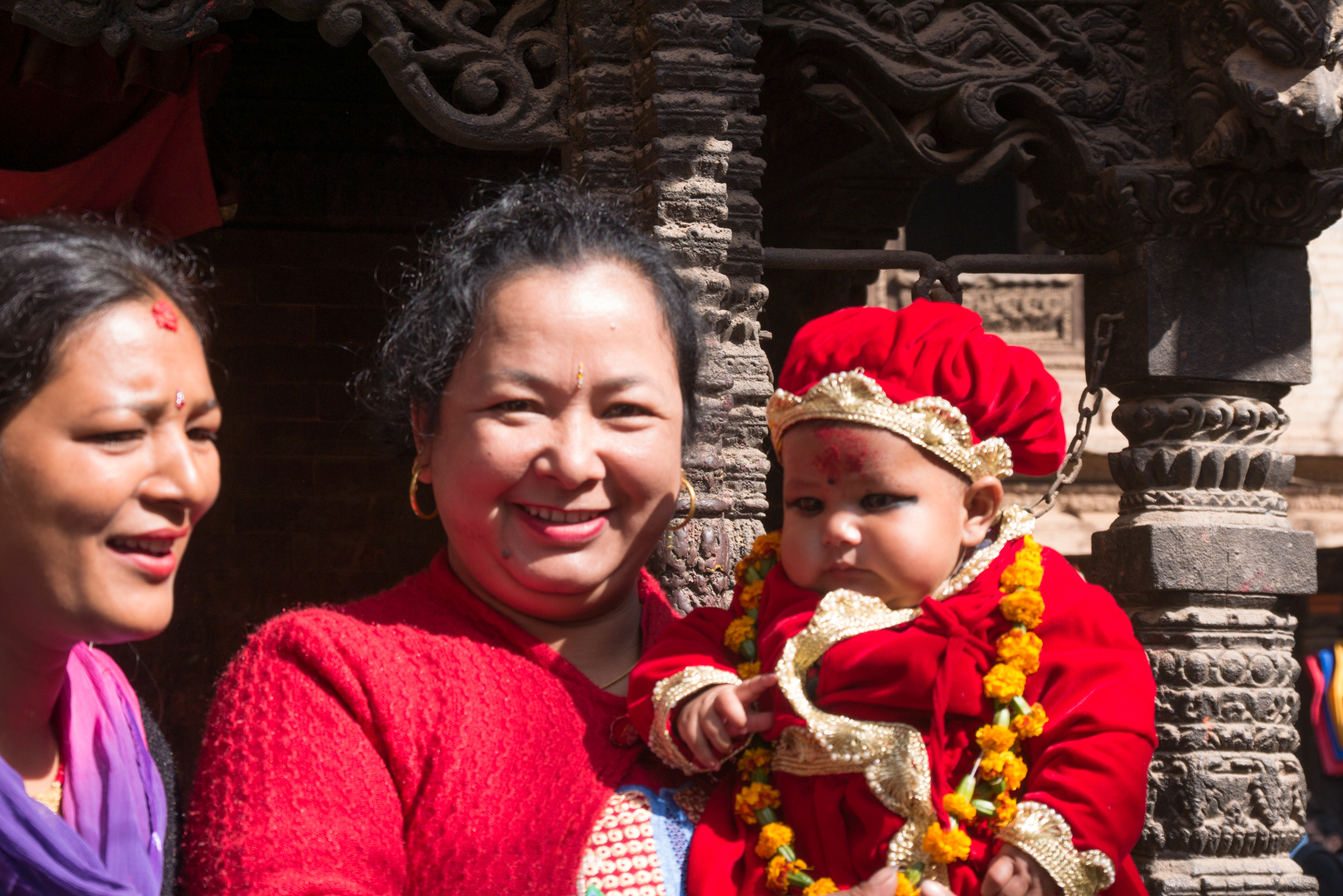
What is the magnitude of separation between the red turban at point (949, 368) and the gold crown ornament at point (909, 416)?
0.07 feet

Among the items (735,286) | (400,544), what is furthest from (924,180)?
(400,544)

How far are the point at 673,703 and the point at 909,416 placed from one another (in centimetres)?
50

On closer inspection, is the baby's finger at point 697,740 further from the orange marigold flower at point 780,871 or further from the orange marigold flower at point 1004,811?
the orange marigold flower at point 1004,811

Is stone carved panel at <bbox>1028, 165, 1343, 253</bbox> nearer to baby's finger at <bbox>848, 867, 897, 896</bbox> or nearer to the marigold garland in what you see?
the marigold garland

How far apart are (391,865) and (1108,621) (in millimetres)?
1004

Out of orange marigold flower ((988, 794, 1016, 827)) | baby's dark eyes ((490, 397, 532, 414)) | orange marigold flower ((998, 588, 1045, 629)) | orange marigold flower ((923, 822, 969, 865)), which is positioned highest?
baby's dark eyes ((490, 397, 532, 414))

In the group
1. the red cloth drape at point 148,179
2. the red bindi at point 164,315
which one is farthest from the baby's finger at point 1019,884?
the red cloth drape at point 148,179

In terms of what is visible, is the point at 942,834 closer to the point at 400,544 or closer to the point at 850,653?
the point at 850,653

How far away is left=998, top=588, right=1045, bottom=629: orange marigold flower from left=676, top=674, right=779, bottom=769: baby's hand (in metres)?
0.33

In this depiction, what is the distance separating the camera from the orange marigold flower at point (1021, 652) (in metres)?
1.81

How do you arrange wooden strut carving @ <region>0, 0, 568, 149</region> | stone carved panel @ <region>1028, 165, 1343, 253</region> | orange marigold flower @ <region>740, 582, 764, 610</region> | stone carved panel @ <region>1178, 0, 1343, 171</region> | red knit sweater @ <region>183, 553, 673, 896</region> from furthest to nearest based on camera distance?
stone carved panel @ <region>1028, 165, 1343, 253</region>, stone carved panel @ <region>1178, 0, 1343, 171</region>, wooden strut carving @ <region>0, 0, 568, 149</region>, orange marigold flower @ <region>740, 582, 764, 610</region>, red knit sweater @ <region>183, 553, 673, 896</region>

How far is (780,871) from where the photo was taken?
1771 mm

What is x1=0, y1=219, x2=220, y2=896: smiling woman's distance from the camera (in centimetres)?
138

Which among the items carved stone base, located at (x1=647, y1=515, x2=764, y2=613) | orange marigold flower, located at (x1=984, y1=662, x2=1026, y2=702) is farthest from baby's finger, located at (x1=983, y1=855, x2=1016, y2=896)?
carved stone base, located at (x1=647, y1=515, x2=764, y2=613)
